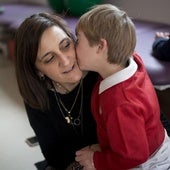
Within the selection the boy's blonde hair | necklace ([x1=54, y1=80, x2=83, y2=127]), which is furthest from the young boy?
necklace ([x1=54, y1=80, x2=83, y2=127])

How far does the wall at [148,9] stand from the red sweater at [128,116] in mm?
1302

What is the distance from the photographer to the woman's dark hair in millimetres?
1179

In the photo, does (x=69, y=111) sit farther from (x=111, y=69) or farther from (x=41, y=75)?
(x=111, y=69)

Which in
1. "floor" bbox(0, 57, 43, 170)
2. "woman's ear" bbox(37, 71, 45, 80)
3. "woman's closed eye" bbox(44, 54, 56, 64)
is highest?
"woman's closed eye" bbox(44, 54, 56, 64)

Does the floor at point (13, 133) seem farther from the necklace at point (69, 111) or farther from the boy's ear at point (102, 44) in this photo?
the boy's ear at point (102, 44)

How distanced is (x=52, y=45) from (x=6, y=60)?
2.64 meters

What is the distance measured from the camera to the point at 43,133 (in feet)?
4.90

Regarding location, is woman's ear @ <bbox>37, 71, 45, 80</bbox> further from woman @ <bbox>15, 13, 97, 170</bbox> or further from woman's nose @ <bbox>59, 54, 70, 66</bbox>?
woman's nose @ <bbox>59, 54, 70, 66</bbox>

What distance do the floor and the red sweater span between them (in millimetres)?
1037

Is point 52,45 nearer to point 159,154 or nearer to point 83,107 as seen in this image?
point 83,107

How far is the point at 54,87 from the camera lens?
54.9 inches

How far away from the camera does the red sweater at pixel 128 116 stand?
39.8 inches

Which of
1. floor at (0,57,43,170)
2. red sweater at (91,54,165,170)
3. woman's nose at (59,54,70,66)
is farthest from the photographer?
floor at (0,57,43,170)

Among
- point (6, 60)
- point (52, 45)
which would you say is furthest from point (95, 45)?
point (6, 60)
